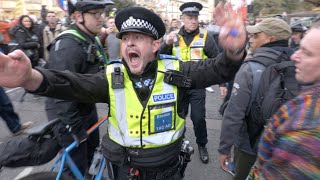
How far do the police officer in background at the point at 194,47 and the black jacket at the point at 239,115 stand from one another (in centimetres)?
140

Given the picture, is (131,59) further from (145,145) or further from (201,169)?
(201,169)

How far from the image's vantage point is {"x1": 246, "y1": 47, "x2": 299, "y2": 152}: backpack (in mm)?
Result: 1929

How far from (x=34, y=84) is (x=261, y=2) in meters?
36.4

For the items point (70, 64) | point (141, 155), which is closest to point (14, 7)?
point (70, 64)

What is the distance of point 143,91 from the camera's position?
5.90 feet

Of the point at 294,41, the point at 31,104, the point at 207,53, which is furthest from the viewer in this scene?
the point at 31,104

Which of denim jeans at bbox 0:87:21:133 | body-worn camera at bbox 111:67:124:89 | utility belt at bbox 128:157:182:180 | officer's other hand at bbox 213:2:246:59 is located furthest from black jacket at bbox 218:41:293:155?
denim jeans at bbox 0:87:21:133

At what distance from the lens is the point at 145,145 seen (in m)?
1.78

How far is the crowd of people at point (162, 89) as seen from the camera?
1.15m

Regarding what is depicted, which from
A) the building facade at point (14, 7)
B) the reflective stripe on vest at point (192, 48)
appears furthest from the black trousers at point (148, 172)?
the building facade at point (14, 7)

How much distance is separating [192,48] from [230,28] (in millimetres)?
2322

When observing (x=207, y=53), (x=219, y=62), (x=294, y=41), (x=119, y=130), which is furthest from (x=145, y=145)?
(x=294, y=41)

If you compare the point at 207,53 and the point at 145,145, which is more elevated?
the point at 207,53

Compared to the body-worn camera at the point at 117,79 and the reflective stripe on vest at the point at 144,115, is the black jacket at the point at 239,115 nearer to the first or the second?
the reflective stripe on vest at the point at 144,115
